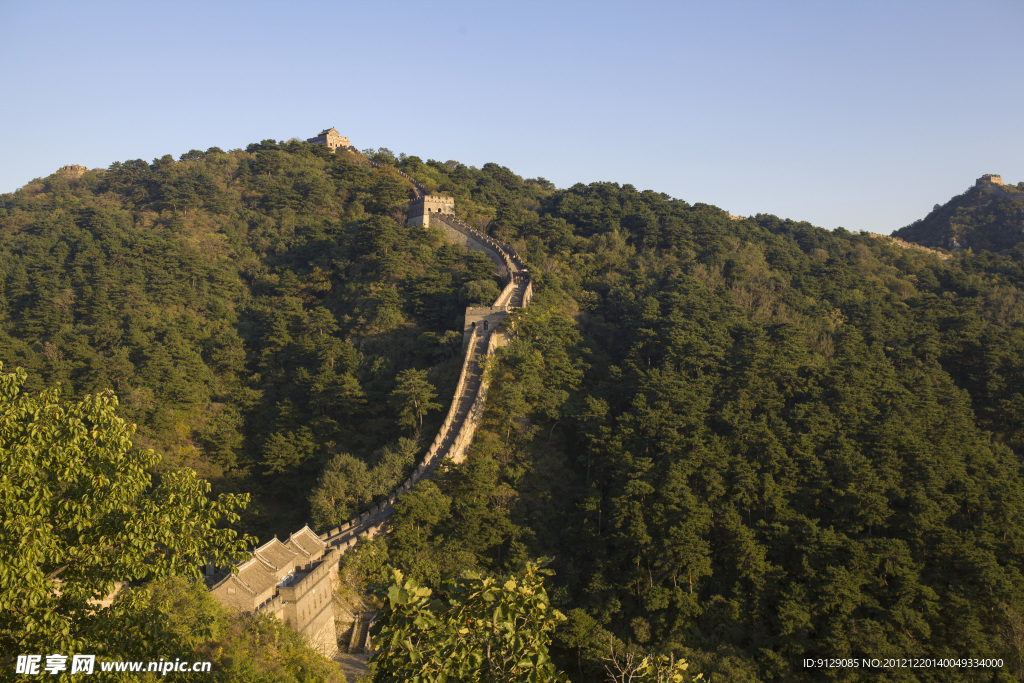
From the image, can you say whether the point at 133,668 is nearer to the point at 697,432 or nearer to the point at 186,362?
the point at 697,432

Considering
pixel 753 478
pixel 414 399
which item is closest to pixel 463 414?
pixel 414 399

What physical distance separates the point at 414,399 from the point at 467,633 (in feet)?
79.1

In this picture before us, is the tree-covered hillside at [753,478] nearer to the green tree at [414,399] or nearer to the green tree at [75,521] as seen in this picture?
the green tree at [414,399]

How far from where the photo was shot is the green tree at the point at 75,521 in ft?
26.3

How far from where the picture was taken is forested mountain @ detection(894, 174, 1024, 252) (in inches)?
2469

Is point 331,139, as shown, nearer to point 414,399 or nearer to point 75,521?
point 414,399

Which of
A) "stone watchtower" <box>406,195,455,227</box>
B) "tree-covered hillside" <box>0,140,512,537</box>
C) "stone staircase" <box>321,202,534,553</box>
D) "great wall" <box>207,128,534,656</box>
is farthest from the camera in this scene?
"stone watchtower" <box>406,195,455,227</box>

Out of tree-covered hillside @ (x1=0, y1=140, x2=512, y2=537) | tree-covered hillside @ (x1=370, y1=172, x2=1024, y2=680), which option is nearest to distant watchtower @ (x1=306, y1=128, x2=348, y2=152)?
tree-covered hillside @ (x1=0, y1=140, x2=512, y2=537)

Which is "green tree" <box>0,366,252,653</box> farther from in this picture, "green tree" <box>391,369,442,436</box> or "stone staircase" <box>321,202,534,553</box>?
"green tree" <box>391,369,442,436</box>

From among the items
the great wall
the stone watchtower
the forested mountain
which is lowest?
the great wall

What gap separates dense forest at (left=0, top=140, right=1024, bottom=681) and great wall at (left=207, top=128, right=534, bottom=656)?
0.86 metres

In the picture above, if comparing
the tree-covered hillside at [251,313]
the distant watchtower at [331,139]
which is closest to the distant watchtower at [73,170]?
the tree-covered hillside at [251,313]

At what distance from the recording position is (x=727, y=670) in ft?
68.2

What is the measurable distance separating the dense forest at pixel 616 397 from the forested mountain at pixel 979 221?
24.3 feet
